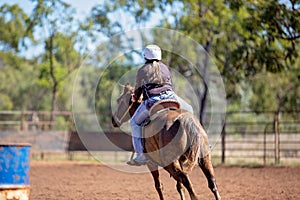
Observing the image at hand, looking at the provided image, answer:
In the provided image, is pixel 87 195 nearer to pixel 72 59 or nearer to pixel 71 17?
pixel 71 17

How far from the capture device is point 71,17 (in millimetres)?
29344

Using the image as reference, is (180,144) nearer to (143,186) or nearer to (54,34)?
(143,186)

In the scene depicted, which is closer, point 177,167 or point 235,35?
point 177,167

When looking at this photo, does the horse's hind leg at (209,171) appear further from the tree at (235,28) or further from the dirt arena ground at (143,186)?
the tree at (235,28)

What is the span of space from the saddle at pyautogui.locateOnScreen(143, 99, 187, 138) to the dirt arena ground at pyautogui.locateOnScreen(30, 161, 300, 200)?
2.61m

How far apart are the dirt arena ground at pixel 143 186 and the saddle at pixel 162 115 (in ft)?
8.57

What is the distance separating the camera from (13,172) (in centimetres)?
754

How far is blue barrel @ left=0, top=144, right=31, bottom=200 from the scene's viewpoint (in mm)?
7480

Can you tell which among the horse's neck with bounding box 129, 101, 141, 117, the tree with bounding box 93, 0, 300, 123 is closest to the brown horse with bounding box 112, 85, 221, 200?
the horse's neck with bounding box 129, 101, 141, 117

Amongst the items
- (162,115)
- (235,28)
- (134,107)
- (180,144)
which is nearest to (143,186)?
(134,107)

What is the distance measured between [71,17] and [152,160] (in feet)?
74.0

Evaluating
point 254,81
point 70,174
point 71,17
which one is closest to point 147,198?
point 70,174

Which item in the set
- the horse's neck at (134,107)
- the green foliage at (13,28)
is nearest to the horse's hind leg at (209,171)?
the horse's neck at (134,107)

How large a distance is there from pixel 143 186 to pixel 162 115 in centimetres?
569
